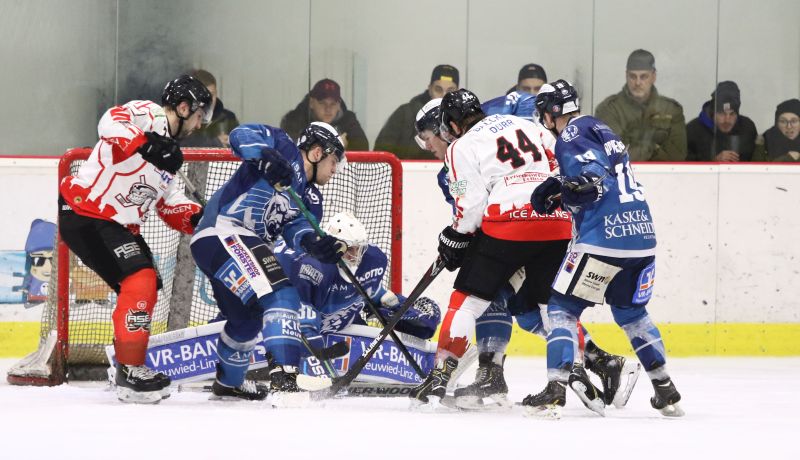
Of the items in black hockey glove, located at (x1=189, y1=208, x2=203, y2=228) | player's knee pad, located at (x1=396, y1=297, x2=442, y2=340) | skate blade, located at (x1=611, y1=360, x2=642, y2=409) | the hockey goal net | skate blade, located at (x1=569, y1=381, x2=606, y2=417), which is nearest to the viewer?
skate blade, located at (x1=569, y1=381, x2=606, y2=417)

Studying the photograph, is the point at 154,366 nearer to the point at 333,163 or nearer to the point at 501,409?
the point at 333,163

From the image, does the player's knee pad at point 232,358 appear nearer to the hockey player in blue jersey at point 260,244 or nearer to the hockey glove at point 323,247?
the hockey player in blue jersey at point 260,244

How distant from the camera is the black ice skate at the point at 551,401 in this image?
12.2 ft

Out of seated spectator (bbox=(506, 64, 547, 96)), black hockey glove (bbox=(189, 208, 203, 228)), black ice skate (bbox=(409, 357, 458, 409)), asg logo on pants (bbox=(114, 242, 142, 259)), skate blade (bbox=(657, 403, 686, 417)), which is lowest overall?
skate blade (bbox=(657, 403, 686, 417))

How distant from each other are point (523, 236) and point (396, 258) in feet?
3.62

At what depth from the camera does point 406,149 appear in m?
6.48

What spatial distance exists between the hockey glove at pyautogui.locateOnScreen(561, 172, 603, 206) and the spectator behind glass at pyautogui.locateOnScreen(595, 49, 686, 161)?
9.79 ft

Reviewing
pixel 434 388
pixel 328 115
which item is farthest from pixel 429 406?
pixel 328 115

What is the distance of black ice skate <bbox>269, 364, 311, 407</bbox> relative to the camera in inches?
152

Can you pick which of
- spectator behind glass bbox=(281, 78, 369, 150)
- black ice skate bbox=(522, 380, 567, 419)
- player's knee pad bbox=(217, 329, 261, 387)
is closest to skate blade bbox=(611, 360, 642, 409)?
black ice skate bbox=(522, 380, 567, 419)

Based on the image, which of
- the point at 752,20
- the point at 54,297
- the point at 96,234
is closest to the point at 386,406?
the point at 96,234

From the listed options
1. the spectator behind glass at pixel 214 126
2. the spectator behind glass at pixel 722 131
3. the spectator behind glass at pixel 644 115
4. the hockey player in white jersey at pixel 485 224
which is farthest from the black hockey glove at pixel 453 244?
the spectator behind glass at pixel 722 131

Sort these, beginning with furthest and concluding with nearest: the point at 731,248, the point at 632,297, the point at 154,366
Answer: the point at 731,248, the point at 154,366, the point at 632,297

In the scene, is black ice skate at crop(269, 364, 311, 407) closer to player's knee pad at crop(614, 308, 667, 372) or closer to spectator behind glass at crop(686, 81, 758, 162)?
player's knee pad at crop(614, 308, 667, 372)
